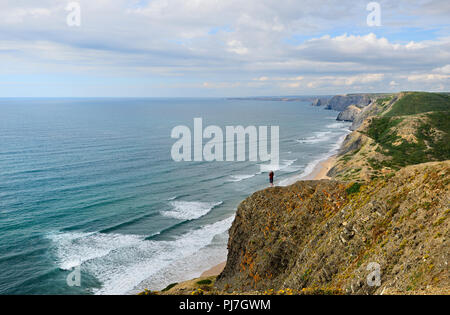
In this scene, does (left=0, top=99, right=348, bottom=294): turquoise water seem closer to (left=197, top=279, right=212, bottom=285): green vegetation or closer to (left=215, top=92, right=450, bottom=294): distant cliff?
(left=197, top=279, right=212, bottom=285): green vegetation

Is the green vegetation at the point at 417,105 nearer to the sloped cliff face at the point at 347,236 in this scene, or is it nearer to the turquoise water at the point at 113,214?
the turquoise water at the point at 113,214

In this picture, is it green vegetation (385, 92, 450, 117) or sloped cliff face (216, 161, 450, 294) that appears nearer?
sloped cliff face (216, 161, 450, 294)

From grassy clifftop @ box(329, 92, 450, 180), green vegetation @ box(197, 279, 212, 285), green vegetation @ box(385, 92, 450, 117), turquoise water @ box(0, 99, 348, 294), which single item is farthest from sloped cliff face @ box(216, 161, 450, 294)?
green vegetation @ box(385, 92, 450, 117)

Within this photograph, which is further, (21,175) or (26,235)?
(21,175)

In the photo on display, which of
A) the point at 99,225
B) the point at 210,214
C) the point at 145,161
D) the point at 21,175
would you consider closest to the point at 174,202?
the point at 210,214

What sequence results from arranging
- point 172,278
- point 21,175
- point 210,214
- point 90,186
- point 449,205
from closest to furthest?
point 449,205 < point 172,278 < point 210,214 < point 90,186 < point 21,175

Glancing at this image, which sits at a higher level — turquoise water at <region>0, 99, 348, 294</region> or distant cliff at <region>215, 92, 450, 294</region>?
distant cliff at <region>215, 92, 450, 294</region>

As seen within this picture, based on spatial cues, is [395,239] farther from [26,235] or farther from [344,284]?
[26,235]

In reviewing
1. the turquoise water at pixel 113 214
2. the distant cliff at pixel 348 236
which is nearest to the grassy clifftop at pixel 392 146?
the turquoise water at pixel 113 214
